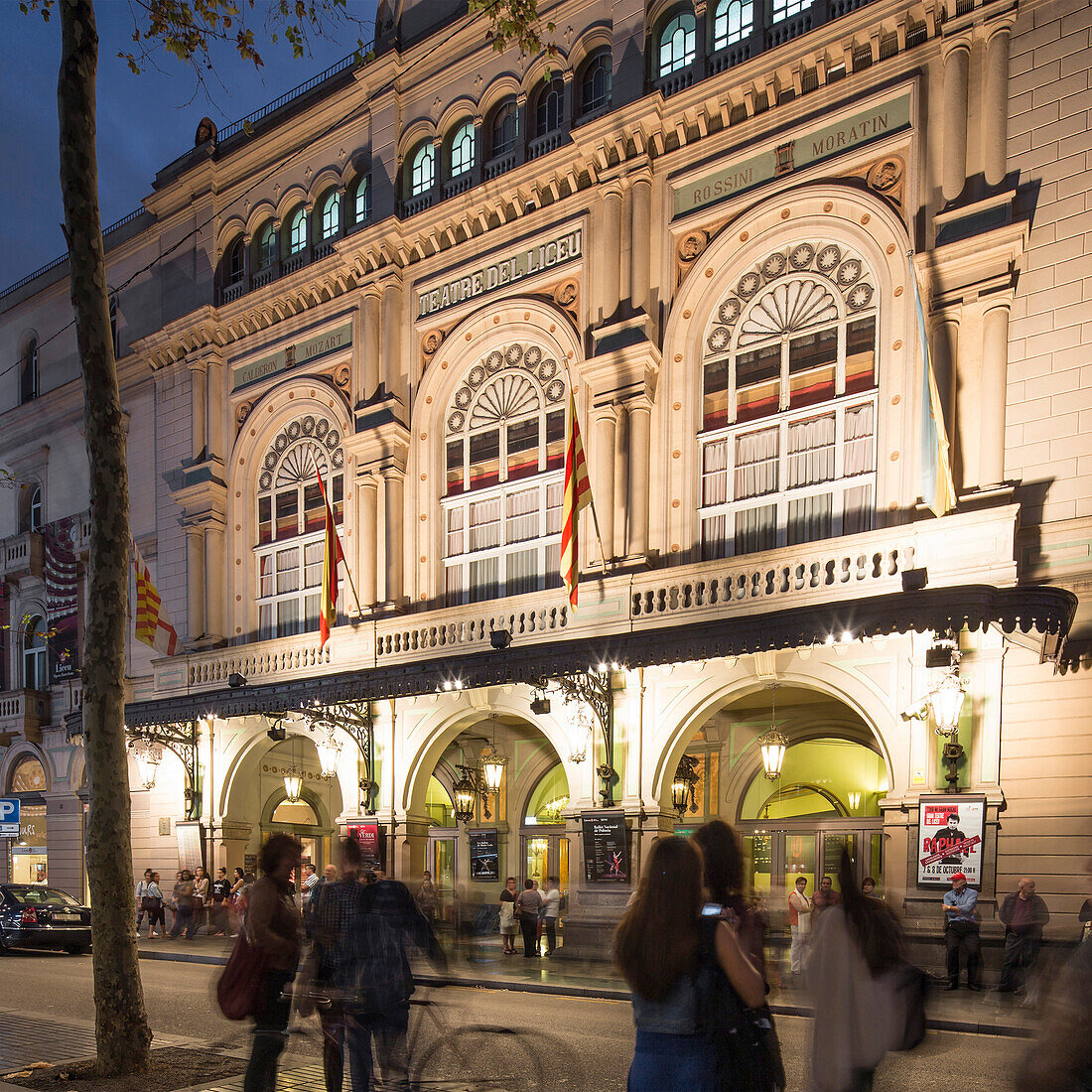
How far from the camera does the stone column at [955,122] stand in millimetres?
15789

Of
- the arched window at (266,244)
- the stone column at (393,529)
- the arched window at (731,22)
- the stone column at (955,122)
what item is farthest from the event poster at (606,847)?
the arched window at (266,244)

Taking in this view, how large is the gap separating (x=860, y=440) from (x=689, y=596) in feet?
11.6

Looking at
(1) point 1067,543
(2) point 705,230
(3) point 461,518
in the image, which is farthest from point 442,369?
(1) point 1067,543

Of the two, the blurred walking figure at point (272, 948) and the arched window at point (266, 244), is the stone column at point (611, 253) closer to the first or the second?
the arched window at point (266, 244)

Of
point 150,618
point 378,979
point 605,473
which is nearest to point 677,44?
point 605,473

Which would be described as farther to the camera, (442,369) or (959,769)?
(442,369)

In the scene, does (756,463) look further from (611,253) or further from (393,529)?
(393,529)

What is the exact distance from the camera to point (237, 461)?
25.8m

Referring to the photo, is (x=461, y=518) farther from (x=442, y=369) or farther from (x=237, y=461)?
(x=237, y=461)

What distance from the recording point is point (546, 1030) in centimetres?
1098

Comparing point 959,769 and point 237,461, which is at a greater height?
point 237,461

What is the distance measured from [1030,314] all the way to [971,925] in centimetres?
811

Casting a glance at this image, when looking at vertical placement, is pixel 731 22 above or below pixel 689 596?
above

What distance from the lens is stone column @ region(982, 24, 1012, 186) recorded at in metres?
15.5
